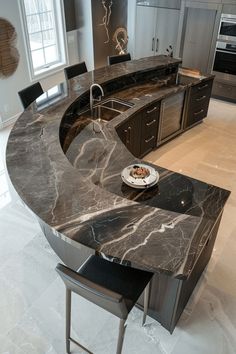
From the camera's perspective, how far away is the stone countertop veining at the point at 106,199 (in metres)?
1.81

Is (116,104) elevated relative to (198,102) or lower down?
elevated

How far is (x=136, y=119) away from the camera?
3875mm

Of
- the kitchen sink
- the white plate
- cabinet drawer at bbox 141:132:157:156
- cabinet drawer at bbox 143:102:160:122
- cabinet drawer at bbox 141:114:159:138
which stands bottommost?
cabinet drawer at bbox 141:132:157:156

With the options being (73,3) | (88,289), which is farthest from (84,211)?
(73,3)

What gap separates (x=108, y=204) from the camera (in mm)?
2105

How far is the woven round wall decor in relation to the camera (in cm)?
491

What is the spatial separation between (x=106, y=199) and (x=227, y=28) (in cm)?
498

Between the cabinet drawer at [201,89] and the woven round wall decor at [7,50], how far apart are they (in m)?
3.07

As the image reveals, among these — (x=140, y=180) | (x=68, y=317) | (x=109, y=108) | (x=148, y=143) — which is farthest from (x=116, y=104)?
(x=68, y=317)

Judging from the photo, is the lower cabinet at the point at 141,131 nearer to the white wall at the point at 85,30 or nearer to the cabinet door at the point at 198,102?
the cabinet door at the point at 198,102

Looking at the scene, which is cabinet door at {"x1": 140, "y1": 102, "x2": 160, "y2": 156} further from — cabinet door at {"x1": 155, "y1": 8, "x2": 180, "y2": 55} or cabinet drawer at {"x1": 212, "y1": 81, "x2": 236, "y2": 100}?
cabinet door at {"x1": 155, "y1": 8, "x2": 180, "y2": 55}

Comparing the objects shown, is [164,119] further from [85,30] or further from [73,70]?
[85,30]

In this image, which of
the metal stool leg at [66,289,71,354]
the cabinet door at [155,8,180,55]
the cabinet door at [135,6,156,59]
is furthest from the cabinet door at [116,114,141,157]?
the cabinet door at [135,6,156,59]

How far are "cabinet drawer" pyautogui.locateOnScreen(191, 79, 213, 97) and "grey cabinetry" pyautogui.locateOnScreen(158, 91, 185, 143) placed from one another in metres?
0.24
